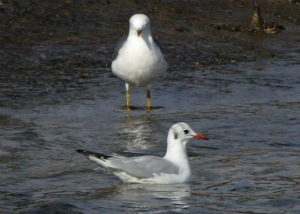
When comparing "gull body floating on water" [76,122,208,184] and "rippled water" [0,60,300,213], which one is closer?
"rippled water" [0,60,300,213]

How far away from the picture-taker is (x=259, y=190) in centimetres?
807

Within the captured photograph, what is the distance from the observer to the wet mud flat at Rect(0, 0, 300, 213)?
7.96 m

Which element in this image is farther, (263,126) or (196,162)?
(263,126)

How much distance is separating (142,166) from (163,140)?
170cm

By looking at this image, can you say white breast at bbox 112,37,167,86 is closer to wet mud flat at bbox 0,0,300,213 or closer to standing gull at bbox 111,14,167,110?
standing gull at bbox 111,14,167,110

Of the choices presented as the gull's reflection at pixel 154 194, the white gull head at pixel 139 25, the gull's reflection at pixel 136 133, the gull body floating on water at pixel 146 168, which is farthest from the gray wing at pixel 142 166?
the white gull head at pixel 139 25

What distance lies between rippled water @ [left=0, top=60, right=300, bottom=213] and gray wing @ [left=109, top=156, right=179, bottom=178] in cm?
14

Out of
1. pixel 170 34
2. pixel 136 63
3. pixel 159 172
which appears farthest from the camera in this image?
pixel 170 34

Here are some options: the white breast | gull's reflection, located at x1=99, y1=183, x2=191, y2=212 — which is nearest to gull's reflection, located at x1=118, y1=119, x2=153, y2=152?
the white breast

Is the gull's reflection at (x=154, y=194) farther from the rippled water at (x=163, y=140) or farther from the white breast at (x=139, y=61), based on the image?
the white breast at (x=139, y=61)

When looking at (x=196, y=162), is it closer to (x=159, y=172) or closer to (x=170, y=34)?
(x=159, y=172)

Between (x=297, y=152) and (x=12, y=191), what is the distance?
3.22 metres

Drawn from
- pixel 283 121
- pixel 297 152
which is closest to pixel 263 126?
pixel 283 121

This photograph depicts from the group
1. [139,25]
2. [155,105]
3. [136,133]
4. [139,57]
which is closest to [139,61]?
[139,57]
